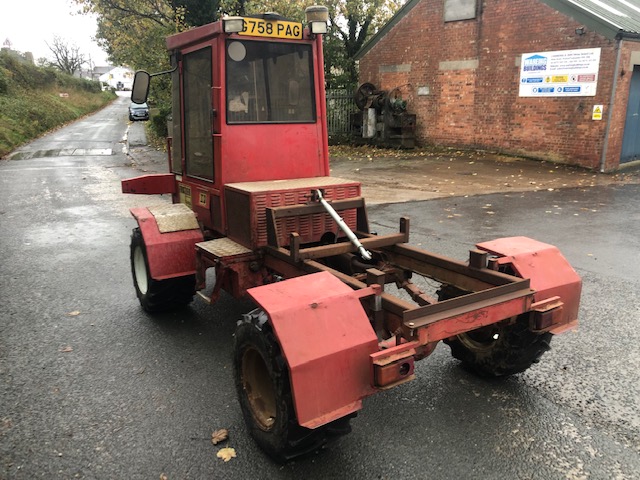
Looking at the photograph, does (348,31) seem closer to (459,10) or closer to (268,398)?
(459,10)

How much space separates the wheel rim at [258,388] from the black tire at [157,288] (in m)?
1.93

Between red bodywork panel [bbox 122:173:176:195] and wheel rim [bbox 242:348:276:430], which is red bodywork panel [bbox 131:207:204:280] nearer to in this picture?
red bodywork panel [bbox 122:173:176:195]

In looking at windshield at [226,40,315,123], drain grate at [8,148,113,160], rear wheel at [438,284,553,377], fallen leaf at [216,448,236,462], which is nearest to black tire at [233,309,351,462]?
fallen leaf at [216,448,236,462]

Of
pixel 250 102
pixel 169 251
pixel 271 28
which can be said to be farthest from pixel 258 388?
pixel 271 28

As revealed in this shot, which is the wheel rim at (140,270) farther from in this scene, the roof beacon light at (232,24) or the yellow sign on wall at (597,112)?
the yellow sign on wall at (597,112)

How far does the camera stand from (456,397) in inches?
138

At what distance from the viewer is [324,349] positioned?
96.3 inches

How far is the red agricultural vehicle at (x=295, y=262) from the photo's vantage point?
2.53 metres

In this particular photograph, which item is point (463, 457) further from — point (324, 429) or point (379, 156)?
point (379, 156)

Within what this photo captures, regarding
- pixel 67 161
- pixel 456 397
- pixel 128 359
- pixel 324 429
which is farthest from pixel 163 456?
pixel 67 161

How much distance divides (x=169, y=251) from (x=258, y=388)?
192 cm

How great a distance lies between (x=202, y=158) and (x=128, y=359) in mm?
Result: 1809

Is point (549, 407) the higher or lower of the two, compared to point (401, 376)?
lower

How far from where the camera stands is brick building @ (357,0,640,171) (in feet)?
43.6
